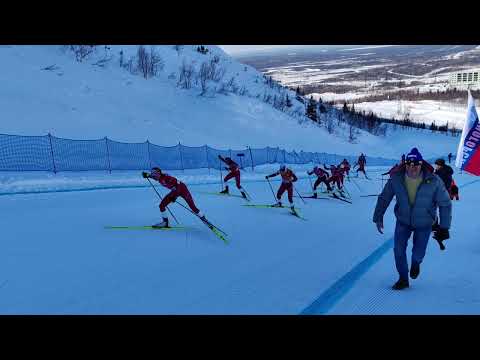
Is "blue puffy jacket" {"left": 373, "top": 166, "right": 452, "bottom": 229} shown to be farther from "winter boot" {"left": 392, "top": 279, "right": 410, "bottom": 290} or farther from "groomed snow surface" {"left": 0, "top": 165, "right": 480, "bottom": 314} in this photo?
"groomed snow surface" {"left": 0, "top": 165, "right": 480, "bottom": 314}

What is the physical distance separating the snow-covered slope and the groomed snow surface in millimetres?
15134

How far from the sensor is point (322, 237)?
9961 millimetres

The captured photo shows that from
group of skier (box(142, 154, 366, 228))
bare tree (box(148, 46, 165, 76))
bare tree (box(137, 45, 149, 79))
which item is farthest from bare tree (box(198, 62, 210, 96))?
group of skier (box(142, 154, 366, 228))

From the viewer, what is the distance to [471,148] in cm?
986

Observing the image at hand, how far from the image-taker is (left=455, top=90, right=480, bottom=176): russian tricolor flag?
31.8 feet

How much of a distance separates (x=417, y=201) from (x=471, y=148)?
18.9 ft

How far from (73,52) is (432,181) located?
42.7m

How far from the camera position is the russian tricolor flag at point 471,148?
382 inches

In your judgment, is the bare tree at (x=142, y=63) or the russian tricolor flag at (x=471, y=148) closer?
the russian tricolor flag at (x=471, y=148)

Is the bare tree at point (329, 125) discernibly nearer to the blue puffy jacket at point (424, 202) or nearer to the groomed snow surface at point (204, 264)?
→ the groomed snow surface at point (204, 264)

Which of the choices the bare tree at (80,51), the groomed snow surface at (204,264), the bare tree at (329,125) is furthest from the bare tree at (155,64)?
the groomed snow surface at (204,264)

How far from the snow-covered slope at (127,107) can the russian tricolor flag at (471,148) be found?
20.5m

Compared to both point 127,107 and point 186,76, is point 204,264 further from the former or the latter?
point 186,76

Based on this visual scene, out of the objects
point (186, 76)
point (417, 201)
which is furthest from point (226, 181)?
point (186, 76)
